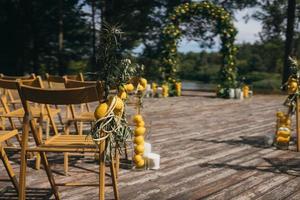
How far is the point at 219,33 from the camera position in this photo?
12.4 meters

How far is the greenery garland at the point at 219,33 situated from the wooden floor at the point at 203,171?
A: 575 centimetres

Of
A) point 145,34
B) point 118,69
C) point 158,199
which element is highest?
point 145,34

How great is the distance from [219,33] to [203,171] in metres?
9.20

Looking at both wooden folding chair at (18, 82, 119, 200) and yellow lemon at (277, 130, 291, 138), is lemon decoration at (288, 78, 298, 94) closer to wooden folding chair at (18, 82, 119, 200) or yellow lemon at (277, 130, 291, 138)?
yellow lemon at (277, 130, 291, 138)

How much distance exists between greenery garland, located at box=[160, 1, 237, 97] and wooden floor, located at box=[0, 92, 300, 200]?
18.9ft

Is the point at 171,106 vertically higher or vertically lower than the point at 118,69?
lower

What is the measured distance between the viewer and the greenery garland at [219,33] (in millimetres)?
12188

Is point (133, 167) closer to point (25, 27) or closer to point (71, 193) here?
point (71, 193)

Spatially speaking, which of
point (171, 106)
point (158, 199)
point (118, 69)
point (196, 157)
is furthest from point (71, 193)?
point (171, 106)

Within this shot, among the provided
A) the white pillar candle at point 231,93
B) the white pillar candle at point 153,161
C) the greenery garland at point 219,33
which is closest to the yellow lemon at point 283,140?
the white pillar candle at point 153,161

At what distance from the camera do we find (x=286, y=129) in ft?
16.0

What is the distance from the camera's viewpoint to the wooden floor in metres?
3.17

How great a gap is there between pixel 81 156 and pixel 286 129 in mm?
2595

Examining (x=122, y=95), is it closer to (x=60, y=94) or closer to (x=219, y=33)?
(x=60, y=94)
